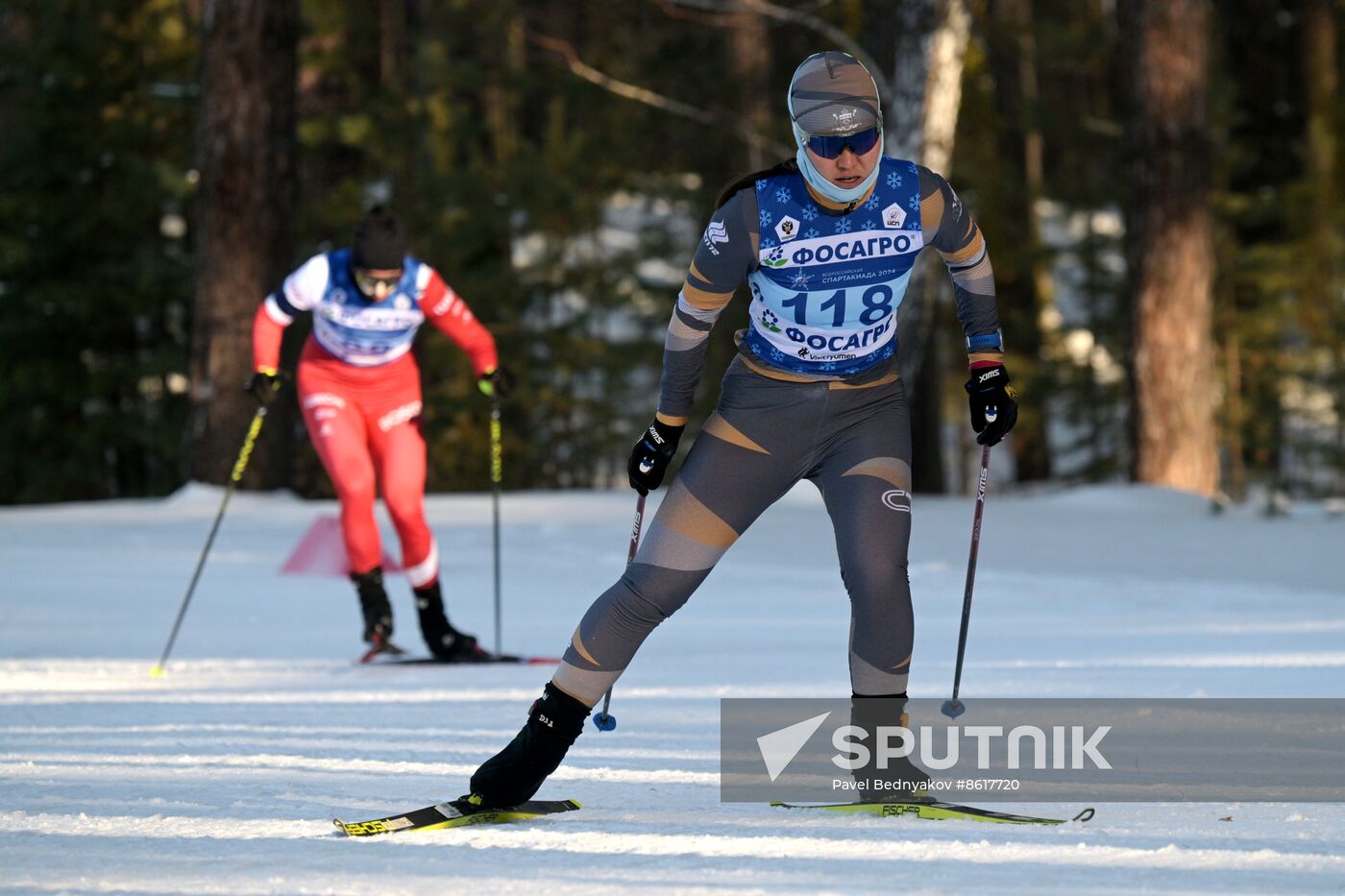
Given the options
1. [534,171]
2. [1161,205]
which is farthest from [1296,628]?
[534,171]

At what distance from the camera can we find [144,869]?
376 centimetres

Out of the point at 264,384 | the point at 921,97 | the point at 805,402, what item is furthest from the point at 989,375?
the point at 921,97

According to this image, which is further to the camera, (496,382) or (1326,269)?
(1326,269)

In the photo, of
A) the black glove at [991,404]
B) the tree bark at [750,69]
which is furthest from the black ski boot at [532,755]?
the tree bark at [750,69]

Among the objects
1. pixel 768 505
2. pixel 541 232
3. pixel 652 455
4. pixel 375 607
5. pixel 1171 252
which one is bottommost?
pixel 375 607

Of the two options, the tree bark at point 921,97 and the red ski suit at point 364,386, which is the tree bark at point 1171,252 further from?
the red ski suit at point 364,386

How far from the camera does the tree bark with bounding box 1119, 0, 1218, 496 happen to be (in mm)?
14961

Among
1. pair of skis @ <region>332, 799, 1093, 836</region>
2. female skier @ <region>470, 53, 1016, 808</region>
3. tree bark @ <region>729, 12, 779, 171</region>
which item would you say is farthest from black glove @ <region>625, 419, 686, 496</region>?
tree bark @ <region>729, 12, 779, 171</region>

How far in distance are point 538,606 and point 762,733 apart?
434 centimetres

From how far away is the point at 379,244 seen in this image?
7.93 meters

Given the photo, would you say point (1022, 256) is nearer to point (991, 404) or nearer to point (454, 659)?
point (454, 659)

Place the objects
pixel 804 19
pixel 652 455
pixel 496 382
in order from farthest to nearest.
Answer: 1. pixel 804 19
2. pixel 496 382
3. pixel 652 455

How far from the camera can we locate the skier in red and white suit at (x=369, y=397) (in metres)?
8.16

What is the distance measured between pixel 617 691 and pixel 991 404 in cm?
264
